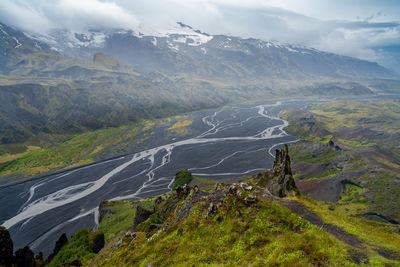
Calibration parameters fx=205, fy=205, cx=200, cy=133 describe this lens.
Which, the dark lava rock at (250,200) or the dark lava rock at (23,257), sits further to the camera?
the dark lava rock at (23,257)

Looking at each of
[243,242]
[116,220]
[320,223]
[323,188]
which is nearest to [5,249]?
[243,242]

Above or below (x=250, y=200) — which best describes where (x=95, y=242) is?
below

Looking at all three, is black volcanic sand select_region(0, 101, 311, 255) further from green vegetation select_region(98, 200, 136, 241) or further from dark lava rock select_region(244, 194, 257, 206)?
dark lava rock select_region(244, 194, 257, 206)

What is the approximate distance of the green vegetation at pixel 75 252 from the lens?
49688 mm

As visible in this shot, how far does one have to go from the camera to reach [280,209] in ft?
72.0

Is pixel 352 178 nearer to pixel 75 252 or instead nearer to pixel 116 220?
pixel 116 220

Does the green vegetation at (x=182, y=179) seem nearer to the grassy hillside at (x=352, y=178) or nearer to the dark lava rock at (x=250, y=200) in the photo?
the grassy hillside at (x=352, y=178)

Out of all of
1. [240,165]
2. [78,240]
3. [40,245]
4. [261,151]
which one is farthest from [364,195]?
[40,245]

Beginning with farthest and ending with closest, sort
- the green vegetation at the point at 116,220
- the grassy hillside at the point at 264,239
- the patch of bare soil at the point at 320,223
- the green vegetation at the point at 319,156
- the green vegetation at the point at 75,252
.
→ 1. the green vegetation at the point at 319,156
2. the green vegetation at the point at 116,220
3. the green vegetation at the point at 75,252
4. the patch of bare soil at the point at 320,223
5. the grassy hillside at the point at 264,239

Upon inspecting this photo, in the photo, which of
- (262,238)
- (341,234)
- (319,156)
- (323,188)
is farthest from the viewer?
(319,156)

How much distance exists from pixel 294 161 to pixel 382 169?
48.4 meters

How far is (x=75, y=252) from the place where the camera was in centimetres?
5191

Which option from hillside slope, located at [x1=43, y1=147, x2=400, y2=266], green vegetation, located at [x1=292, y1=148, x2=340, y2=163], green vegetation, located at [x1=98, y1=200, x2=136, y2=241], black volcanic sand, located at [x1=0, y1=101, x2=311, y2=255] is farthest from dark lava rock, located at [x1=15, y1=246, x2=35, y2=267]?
green vegetation, located at [x1=292, y1=148, x2=340, y2=163]

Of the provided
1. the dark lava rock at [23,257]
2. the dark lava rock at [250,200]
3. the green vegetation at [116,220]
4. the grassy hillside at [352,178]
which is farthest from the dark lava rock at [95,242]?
the grassy hillside at [352,178]
